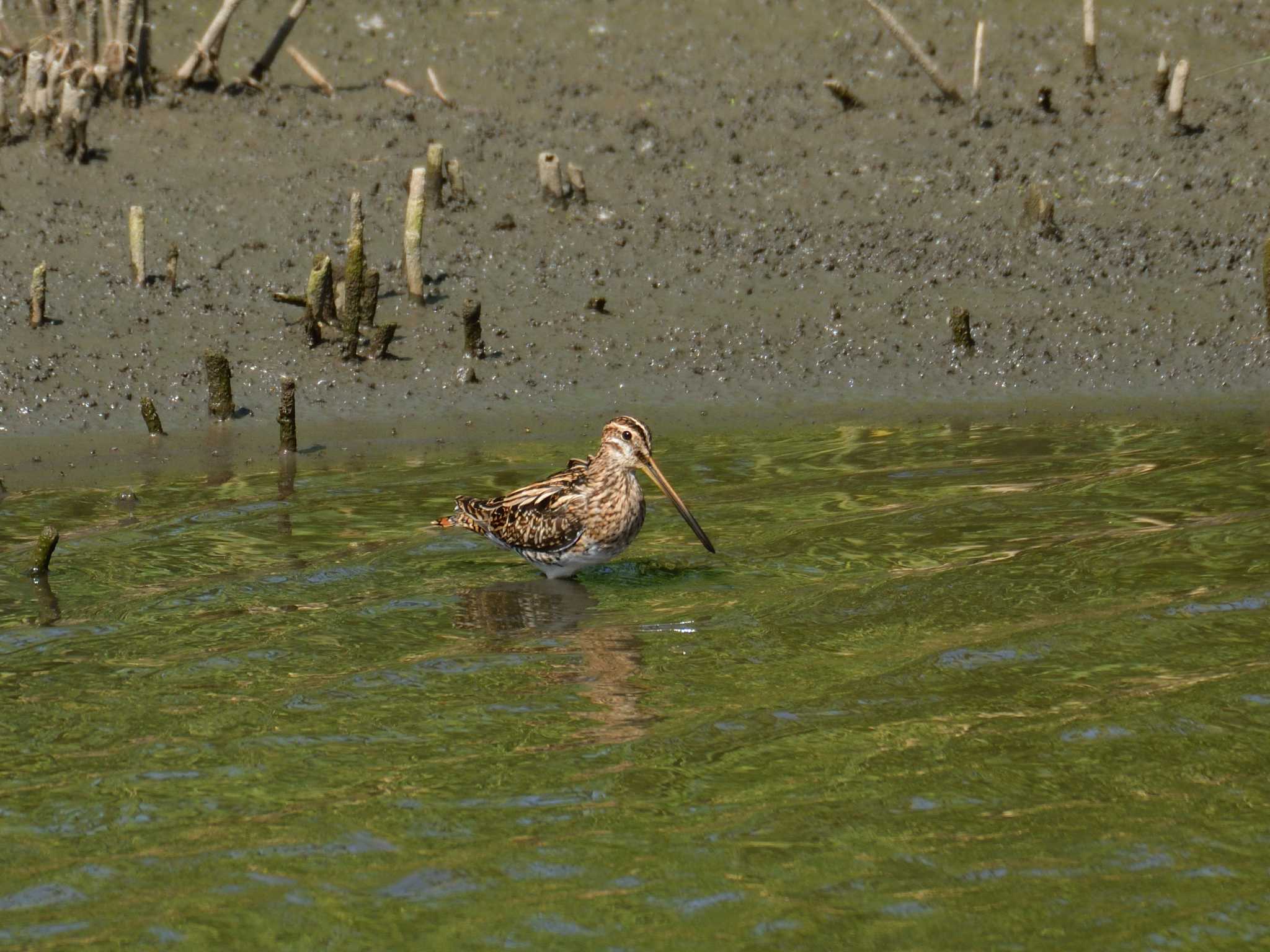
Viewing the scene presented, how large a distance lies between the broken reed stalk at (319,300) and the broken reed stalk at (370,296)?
254mm

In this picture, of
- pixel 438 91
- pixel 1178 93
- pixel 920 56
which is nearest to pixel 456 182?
pixel 438 91

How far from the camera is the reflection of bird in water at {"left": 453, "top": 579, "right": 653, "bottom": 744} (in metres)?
6.75

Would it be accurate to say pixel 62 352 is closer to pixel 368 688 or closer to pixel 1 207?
pixel 1 207

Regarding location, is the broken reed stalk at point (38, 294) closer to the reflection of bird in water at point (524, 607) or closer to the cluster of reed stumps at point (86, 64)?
the cluster of reed stumps at point (86, 64)

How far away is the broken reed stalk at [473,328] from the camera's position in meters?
12.7

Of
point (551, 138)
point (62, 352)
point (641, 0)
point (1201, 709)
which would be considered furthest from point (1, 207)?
point (1201, 709)

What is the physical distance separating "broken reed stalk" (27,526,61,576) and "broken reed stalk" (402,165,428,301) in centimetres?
491

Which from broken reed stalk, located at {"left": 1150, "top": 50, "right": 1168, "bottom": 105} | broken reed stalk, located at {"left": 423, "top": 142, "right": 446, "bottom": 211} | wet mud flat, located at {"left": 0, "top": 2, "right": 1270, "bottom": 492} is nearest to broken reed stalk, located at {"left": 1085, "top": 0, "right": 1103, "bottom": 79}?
wet mud flat, located at {"left": 0, "top": 2, "right": 1270, "bottom": 492}

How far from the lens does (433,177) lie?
1459cm

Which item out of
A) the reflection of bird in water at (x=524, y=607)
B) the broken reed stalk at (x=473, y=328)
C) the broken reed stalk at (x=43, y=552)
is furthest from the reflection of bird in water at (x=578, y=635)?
the broken reed stalk at (x=473, y=328)

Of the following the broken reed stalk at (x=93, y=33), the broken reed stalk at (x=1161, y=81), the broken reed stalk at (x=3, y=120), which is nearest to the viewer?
the broken reed stalk at (x=3, y=120)

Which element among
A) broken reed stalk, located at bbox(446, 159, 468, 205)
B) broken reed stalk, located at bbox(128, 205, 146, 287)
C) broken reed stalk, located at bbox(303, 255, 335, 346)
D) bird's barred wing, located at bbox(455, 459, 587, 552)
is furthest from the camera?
broken reed stalk, located at bbox(446, 159, 468, 205)

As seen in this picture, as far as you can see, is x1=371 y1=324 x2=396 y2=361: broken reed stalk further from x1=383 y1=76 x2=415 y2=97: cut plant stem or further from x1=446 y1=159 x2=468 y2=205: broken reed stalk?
x1=383 y1=76 x2=415 y2=97: cut plant stem

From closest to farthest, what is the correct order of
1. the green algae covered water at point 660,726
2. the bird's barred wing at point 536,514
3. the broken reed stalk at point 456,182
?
the green algae covered water at point 660,726, the bird's barred wing at point 536,514, the broken reed stalk at point 456,182
